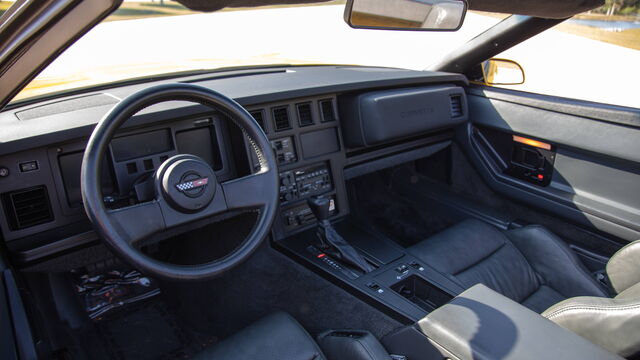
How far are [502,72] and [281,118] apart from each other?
1625 mm

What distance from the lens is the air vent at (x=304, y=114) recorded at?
7.92 ft

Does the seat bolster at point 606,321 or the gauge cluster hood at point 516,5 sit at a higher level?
the gauge cluster hood at point 516,5

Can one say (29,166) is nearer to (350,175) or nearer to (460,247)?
(350,175)

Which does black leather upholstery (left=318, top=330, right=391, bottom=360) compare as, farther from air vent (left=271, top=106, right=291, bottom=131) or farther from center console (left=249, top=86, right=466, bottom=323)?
air vent (left=271, top=106, right=291, bottom=131)

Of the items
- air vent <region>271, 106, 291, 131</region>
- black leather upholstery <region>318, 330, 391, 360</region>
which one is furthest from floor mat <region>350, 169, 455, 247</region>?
black leather upholstery <region>318, 330, 391, 360</region>

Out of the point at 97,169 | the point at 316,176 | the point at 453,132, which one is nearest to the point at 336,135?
the point at 316,176

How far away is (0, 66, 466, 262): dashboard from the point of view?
1678 millimetres

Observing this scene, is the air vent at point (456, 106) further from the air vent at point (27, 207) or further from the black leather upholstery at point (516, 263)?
the air vent at point (27, 207)

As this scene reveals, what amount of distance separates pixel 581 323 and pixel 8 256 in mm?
1969

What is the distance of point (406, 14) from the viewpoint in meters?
1.39

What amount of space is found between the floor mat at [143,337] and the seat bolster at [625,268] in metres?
1.99

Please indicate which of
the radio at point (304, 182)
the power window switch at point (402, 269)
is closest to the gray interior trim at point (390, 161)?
the radio at point (304, 182)

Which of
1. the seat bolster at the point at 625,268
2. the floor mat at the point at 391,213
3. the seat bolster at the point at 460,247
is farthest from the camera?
the floor mat at the point at 391,213

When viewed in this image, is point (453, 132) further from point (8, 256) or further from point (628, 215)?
point (8, 256)
